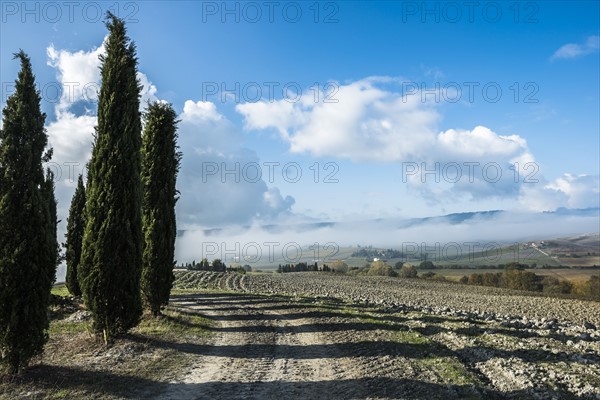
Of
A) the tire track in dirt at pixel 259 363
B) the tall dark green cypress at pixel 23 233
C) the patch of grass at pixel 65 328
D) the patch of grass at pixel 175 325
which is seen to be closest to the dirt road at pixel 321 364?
the tire track in dirt at pixel 259 363

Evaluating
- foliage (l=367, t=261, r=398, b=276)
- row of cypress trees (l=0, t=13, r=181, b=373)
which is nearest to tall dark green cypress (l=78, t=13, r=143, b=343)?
row of cypress trees (l=0, t=13, r=181, b=373)

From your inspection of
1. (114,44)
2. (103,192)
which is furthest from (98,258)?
(114,44)

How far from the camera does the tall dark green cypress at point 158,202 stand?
21.0 m

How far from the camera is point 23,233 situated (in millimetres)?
11383

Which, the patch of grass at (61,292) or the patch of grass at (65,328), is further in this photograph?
the patch of grass at (61,292)

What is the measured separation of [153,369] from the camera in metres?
12.1

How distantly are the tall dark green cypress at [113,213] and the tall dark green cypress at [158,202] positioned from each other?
5.03m

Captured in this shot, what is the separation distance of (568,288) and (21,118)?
7420 centimetres

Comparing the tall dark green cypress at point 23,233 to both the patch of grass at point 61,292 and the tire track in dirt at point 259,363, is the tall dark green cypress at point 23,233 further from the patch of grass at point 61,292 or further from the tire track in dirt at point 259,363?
the patch of grass at point 61,292

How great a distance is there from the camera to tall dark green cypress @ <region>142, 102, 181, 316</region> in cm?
2100

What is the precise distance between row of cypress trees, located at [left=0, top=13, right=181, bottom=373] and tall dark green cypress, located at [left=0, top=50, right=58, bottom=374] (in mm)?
24

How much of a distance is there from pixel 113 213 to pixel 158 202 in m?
6.16

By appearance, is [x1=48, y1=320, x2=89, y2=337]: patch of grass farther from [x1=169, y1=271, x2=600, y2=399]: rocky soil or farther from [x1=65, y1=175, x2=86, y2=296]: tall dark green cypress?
[x1=65, y1=175, x2=86, y2=296]: tall dark green cypress

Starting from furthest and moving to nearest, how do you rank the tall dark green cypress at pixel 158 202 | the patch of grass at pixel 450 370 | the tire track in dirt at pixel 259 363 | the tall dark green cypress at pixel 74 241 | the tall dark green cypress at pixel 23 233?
the tall dark green cypress at pixel 74 241 < the tall dark green cypress at pixel 158 202 < the tall dark green cypress at pixel 23 233 < the patch of grass at pixel 450 370 < the tire track in dirt at pixel 259 363
